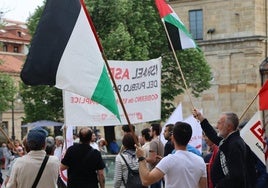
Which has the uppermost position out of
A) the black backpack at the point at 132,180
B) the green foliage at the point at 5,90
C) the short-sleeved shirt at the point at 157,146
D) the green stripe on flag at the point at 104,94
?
the green stripe on flag at the point at 104,94

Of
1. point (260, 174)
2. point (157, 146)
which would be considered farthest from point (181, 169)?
point (157, 146)

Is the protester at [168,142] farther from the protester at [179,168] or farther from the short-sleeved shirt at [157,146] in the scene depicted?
the protester at [179,168]

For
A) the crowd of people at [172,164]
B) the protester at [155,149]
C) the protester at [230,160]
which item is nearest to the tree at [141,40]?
the protester at [155,149]

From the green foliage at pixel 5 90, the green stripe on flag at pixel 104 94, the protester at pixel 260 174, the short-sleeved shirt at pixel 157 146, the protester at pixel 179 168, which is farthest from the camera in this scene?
the green foliage at pixel 5 90

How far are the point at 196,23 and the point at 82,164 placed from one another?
38675 millimetres

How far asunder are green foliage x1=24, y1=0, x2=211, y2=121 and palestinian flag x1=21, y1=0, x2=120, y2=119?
27.0 metres

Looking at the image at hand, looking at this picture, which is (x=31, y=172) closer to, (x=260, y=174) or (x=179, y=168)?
(x=179, y=168)

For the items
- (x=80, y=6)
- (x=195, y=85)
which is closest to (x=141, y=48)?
(x=195, y=85)

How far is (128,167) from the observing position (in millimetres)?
10648

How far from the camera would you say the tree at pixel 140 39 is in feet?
119

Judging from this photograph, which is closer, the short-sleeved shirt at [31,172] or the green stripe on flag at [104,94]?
the short-sleeved shirt at [31,172]

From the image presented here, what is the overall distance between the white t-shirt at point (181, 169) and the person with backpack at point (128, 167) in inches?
136

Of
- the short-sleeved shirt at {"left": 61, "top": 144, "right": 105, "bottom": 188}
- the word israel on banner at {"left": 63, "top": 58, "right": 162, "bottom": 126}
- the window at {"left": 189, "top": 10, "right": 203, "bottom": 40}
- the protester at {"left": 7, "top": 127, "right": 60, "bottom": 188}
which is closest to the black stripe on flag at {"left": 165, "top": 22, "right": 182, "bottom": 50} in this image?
the word israel on banner at {"left": 63, "top": 58, "right": 162, "bottom": 126}

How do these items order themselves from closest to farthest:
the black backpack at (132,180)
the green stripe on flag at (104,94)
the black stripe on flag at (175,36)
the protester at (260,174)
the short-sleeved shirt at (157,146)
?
the green stripe on flag at (104,94) → the protester at (260,174) → the black backpack at (132,180) → the short-sleeved shirt at (157,146) → the black stripe on flag at (175,36)
